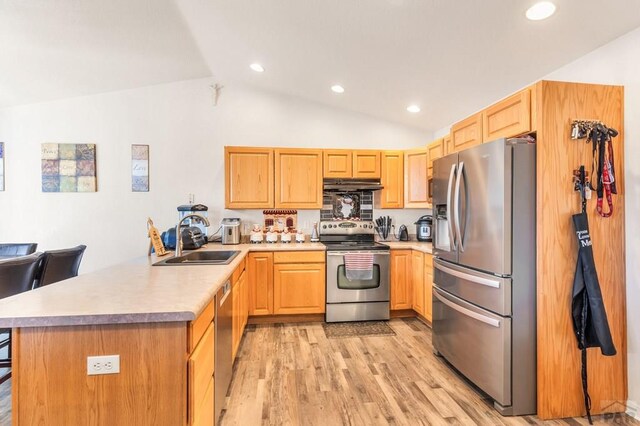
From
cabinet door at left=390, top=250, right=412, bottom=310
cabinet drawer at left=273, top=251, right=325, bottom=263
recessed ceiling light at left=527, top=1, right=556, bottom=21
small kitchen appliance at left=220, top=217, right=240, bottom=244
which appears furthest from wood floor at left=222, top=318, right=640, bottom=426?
recessed ceiling light at left=527, top=1, right=556, bottom=21

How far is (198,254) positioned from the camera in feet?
9.33

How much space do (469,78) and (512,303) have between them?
6.30 ft

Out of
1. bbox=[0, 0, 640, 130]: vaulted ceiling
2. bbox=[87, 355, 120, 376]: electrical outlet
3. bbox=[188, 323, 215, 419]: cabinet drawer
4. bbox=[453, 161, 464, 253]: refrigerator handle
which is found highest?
bbox=[0, 0, 640, 130]: vaulted ceiling

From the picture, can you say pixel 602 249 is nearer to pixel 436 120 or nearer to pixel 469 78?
pixel 469 78

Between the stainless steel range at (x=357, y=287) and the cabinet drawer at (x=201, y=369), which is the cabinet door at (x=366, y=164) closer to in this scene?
the stainless steel range at (x=357, y=287)

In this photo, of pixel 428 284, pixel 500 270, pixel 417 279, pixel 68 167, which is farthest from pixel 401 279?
pixel 68 167

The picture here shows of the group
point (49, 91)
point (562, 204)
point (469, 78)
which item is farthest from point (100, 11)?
point (562, 204)

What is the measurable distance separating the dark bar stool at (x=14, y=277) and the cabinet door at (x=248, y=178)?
1.84m

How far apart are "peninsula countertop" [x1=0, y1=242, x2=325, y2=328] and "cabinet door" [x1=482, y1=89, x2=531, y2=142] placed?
206 centimetres

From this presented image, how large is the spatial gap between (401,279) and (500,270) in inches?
65.8

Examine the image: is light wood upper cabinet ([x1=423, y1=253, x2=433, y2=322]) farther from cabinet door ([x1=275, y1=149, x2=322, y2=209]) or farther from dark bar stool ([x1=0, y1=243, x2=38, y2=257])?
dark bar stool ([x1=0, y1=243, x2=38, y2=257])

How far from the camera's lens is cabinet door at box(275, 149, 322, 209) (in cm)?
359

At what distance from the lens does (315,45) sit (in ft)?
8.39

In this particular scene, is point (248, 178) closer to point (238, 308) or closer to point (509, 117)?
point (238, 308)
